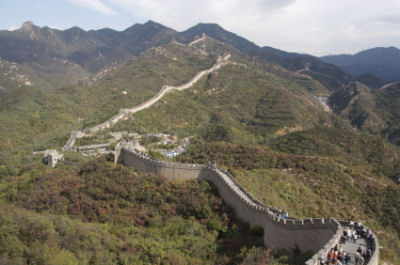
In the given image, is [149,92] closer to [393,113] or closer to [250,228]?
[250,228]

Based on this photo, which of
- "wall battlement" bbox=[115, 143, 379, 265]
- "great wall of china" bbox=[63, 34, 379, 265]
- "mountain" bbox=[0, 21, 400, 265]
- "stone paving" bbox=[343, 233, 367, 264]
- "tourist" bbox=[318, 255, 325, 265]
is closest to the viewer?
"tourist" bbox=[318, 255, 325, 265]

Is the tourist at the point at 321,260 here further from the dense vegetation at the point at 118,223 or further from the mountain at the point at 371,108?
the mountain at the point at 371,108

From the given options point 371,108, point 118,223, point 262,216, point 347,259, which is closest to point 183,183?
point 118,223

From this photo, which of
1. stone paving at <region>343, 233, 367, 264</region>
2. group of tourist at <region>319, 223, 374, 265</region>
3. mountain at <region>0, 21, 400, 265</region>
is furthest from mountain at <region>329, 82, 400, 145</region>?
stone paving at <region>343, 233, 367, 264</region>

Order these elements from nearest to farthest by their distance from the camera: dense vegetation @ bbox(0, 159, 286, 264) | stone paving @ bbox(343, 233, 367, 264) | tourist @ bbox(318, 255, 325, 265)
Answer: tourist @ bbox(318, 255, 325, 265), stone paving @ bbox(343, 233, 367, 264), dense vegetation @ bbox(0, 159, 286, 264)

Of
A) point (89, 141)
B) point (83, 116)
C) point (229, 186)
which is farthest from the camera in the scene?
point (83, 116)

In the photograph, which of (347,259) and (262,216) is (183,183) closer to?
(262,216)

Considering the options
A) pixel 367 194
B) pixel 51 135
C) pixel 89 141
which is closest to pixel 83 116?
pixel 51 135

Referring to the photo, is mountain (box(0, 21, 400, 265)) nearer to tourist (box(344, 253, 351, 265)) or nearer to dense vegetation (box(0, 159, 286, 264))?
dense vegetation (box(0, 159, 286, 264))
